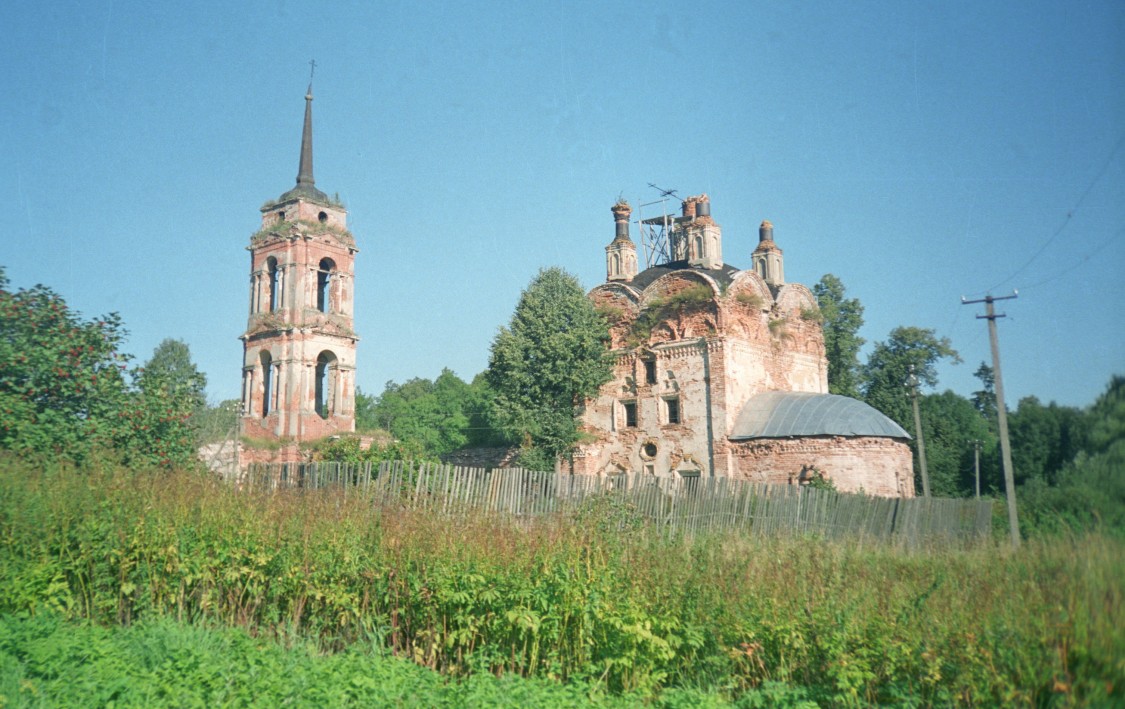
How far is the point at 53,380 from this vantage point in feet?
35.3

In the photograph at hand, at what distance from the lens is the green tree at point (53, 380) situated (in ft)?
33.7

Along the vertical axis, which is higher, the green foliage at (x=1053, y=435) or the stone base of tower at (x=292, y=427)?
the stone base of tower at (x=292, y=427)

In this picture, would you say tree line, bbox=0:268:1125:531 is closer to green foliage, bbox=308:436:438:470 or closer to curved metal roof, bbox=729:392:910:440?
green foliage, bbox=308:436:438:470

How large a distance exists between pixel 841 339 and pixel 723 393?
15.5m

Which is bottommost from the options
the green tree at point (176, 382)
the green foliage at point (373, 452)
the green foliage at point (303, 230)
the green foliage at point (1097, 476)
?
the green foliage at point (1097, 476)

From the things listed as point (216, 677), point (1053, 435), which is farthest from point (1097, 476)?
point (216, 677)

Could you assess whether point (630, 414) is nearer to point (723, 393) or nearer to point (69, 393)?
Answer: point (723, 393)

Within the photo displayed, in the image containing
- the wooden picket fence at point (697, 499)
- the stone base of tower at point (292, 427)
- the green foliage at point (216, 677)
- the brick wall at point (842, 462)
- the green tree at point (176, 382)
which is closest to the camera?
the green foliage at point (216, 677)

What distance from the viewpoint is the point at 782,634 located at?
598cm

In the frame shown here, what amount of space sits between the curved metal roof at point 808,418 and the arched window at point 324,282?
63.3ft

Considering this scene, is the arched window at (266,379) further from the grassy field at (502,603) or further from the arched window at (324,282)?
the grassy field at (502,603)

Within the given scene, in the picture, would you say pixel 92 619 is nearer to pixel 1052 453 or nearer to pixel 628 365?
pixel 1052 453

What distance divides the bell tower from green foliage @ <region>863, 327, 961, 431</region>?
24810mm

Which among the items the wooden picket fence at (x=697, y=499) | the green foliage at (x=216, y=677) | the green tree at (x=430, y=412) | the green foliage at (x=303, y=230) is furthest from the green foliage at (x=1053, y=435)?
the green tree at (x=430, y=412)
